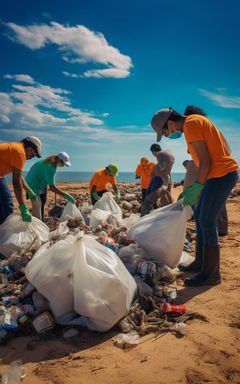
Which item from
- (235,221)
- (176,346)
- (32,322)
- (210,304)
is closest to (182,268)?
(210,304)

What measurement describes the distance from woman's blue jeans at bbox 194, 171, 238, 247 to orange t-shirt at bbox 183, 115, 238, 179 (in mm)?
64

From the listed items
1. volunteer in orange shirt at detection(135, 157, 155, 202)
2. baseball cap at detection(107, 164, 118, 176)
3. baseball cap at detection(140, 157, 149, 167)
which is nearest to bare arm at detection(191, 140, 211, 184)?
baseball cap at detection(107, 164, 118, 176)

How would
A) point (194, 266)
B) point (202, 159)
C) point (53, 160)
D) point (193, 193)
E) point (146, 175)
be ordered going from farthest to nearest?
point (146, 175) → point (53, 160) → point (194, 266) → point (193, 193) → point (202, 159)

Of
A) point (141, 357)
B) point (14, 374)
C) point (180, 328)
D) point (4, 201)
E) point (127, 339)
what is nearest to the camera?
point (14, 374)

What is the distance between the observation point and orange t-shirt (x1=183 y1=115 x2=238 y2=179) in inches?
117

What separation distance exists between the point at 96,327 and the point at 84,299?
0.22m

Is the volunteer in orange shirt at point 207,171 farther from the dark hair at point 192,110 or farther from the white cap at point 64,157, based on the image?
the white cap at point 64,157

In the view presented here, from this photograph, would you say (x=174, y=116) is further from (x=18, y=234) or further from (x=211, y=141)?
(x=18, y=234)

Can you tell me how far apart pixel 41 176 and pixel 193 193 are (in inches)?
109

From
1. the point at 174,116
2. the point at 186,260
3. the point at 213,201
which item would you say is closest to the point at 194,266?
the point at 186,260

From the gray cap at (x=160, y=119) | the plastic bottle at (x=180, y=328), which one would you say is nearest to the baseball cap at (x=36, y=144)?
the gray cap at (x=160, y=119)

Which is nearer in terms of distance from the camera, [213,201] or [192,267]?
[213,201]

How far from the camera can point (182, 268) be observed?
3.73 metres

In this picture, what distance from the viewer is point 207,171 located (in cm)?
303
